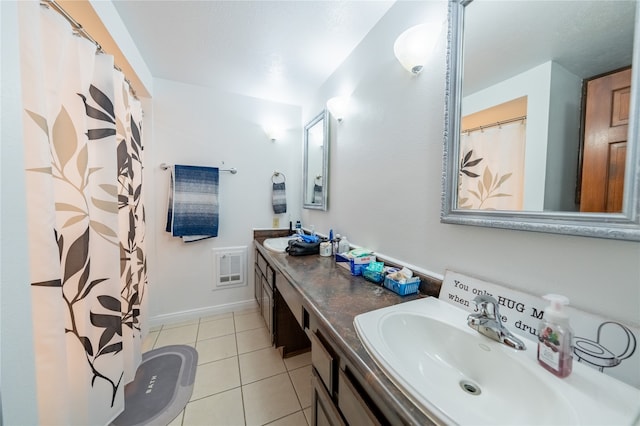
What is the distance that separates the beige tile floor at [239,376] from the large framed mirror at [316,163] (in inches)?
50.1

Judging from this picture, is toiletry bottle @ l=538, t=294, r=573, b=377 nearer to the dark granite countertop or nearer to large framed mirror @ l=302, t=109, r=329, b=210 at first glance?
the dark granite countertop

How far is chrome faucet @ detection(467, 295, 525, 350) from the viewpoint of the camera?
607mm

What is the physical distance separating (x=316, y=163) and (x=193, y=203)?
1.23 meters

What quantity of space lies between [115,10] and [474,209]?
2.16 meters

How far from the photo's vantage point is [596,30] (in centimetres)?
55

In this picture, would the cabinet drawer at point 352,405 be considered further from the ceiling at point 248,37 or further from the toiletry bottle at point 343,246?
the ceiling at point 248,37

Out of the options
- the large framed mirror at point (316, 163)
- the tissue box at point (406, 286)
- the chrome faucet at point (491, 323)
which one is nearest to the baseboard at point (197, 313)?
the large framed mirror at point (316, 163)

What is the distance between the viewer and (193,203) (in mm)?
1996

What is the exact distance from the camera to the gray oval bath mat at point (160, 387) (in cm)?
117

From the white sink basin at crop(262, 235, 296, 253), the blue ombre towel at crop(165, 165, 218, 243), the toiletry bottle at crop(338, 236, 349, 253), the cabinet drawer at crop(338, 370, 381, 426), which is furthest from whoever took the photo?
the blue ombre towel at crop(165, 165, 218, 243)

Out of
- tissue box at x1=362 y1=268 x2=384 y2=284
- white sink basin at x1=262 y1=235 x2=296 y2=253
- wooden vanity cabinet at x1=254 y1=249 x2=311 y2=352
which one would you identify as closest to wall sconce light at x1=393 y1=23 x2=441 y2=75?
tissue box at x1=362 y1=268 x2=384 y2=284

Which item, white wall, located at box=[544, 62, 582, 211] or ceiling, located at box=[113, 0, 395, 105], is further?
ceiling, located at box=[113, 0, 395, 105]

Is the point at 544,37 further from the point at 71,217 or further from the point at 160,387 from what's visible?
the point at 160,387

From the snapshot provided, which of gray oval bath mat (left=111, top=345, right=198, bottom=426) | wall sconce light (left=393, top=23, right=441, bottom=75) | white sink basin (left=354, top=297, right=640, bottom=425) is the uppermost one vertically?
wall sconce light (left=393, top=23, right=441, bottom=75)
